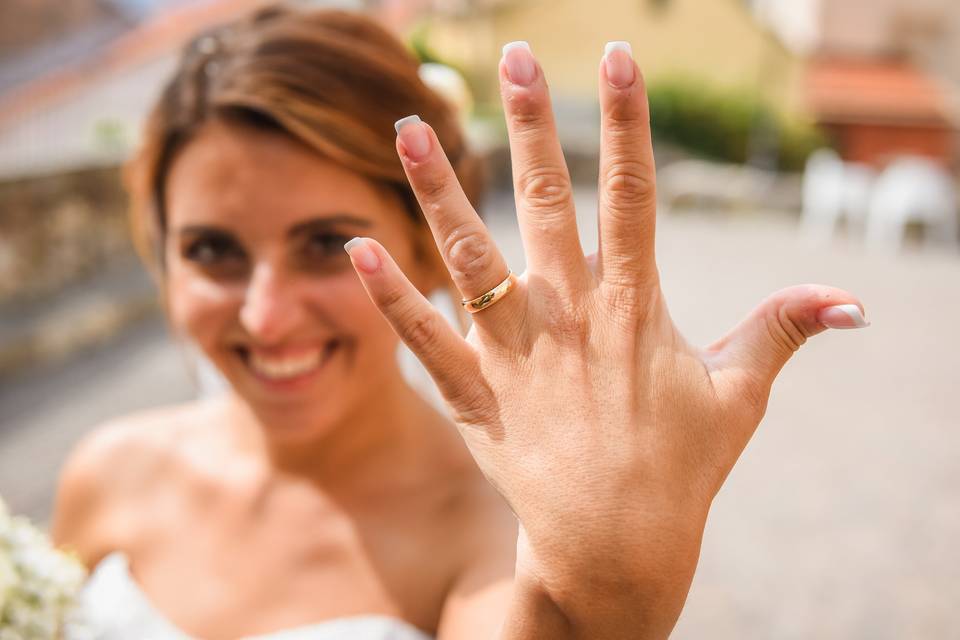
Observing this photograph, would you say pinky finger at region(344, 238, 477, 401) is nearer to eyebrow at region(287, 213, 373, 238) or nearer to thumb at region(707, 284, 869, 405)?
thumb at region(707, 284, 869, 405)

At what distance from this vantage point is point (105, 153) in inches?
274

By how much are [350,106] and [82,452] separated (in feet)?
3.57

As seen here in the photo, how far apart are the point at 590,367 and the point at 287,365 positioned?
811 mm

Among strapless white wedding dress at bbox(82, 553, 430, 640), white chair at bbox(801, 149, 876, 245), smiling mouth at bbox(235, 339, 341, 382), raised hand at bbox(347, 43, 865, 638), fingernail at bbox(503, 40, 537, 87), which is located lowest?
white chair at bbox(801, 149, 876, 245)

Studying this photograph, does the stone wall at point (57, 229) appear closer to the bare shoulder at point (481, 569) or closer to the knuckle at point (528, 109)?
the bare shoulder at point (481, 569)

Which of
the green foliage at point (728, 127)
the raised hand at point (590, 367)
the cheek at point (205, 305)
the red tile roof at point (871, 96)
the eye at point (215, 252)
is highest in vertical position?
the raised hand at point (590, 367)

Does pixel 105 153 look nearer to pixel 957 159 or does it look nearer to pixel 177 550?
pixel 177 550

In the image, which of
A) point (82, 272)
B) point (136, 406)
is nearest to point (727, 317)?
point (136, 406)

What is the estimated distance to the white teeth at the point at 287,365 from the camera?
1526mm

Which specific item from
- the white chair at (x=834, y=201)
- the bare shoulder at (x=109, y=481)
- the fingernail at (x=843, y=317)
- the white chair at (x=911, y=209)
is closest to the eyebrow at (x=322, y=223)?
the bare shoulder at (x=109, y=481)

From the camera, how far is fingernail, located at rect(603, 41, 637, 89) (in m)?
0.77

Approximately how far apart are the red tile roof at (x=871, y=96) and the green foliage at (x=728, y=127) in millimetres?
3666

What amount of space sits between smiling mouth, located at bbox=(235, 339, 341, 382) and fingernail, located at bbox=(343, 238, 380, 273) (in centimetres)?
72

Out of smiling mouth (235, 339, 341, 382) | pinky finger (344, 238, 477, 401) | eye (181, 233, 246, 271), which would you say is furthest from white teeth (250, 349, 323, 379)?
pinky finger (344, 238, 477, 401)
